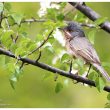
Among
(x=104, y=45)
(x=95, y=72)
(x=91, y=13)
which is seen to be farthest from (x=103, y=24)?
(x=104, y=45)

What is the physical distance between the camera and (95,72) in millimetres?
4082

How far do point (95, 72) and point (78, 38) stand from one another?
492mm

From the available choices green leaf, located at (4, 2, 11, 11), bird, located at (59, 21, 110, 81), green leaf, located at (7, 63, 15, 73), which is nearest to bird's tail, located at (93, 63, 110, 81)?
bird, located at (59, 21, 110, 81)

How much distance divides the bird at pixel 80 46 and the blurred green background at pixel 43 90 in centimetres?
310

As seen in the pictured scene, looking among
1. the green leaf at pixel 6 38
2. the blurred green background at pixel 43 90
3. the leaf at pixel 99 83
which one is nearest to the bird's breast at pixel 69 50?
the leaf at pixel 99 83

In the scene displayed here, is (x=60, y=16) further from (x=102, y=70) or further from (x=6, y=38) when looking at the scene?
(x=6, y=38)

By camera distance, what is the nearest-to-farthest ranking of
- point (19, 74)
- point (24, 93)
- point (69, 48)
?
1. point (19, 74)
2. point (69, 48)
3. point (24, 93)

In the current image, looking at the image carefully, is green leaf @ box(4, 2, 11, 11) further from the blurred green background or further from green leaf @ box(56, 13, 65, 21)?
the blurred green background

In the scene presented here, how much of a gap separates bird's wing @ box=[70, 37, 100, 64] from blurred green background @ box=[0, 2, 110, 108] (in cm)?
319

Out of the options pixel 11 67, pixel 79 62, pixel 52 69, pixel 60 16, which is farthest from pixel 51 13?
pixel 11 67

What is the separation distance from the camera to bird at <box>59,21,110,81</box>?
4.24 m

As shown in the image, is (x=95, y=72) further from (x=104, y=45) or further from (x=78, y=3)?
(x=104, y=45)

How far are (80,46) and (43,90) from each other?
12.6ft

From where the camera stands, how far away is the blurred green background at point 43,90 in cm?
782
